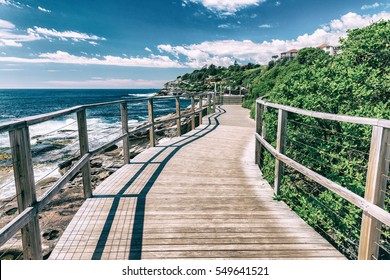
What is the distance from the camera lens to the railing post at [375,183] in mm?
2045

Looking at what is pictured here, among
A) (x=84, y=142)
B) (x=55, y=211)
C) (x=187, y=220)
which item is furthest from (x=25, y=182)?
(x=55, y=211)

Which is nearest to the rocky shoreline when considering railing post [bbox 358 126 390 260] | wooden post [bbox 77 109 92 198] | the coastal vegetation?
wooden post [bbox 77 109 92 198]

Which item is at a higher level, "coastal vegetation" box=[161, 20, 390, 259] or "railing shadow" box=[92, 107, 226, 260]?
"coastal vegetation" box=[161, 20, 390, 259]

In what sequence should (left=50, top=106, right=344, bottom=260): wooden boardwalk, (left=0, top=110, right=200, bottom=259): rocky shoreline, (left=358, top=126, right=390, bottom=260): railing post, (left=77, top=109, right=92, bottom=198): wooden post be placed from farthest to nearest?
(left=0, top=110, right=200, bottom=259): rocky shoreline
(left=77, top=109, right=92, bottom=198): wooden post
(left=50, top=106, right=344, bottom=260): wooden boardwalk
(left=358, top=126, right=390, bottom=260): railing post

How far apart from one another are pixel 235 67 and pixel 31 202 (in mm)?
156859

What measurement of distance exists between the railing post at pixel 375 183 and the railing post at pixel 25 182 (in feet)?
9.03

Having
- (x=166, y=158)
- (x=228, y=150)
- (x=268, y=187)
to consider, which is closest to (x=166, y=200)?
(x=268, y=187)

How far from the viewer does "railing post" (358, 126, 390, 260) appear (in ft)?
6.71

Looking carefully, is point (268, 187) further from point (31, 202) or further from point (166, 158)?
point (31, 202)

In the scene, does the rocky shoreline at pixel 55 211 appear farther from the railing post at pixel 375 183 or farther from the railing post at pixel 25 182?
the railing post at pixel 375 183

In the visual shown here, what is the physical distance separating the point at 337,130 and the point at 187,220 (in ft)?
8.45

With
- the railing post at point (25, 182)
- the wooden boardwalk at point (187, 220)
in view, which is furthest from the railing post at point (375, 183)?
the railing post at point (25, 182)

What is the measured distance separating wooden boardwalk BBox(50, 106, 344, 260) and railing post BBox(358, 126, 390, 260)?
49 cm

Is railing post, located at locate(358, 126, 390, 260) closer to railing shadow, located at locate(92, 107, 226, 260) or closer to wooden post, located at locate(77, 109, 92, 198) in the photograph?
railing shadow, located at locate(92, 107, 226, 260)
